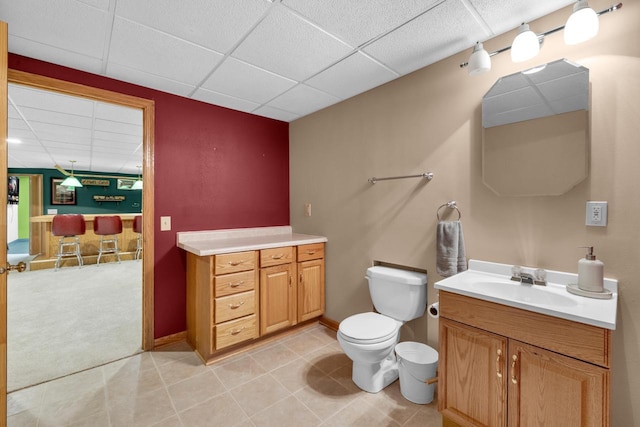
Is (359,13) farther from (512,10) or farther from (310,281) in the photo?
(310,281)

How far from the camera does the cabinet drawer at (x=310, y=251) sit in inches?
103

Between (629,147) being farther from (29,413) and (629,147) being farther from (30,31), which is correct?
(29,413)

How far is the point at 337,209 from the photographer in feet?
8.89

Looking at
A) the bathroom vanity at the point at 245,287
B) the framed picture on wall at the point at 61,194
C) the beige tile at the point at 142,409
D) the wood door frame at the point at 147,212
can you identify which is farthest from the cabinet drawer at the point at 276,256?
the framed picture on wall at the point at 61,194

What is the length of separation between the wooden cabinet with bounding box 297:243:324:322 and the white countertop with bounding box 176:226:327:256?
3.9 inches

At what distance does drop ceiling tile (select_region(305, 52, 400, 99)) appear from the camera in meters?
1.97

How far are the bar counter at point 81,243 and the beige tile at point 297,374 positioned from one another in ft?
18.1

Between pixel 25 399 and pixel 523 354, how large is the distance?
2807 mm

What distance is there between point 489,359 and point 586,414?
333 millimetres

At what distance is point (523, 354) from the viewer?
1174 mm

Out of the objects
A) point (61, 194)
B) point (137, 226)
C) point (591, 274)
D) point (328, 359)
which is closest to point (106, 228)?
point (137, 226)

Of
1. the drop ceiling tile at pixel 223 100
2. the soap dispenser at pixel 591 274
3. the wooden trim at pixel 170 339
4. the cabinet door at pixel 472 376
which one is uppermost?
the drop ceiling tile at pixel 223 100

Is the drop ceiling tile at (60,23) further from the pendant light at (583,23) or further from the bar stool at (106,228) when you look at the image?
the bar stool at (106,228)

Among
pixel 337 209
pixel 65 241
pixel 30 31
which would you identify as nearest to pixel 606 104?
pixel 337 209
